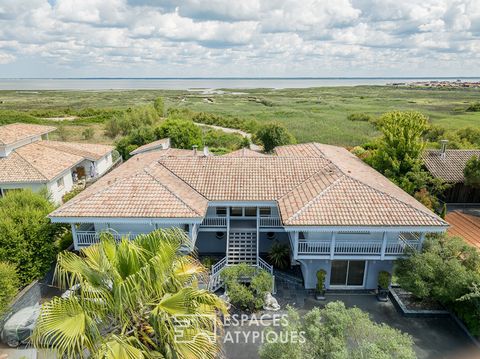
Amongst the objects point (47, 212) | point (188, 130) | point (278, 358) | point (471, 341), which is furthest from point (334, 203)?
point (188, 130)

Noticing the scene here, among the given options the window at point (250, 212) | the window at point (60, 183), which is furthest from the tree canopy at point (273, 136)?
the window at point (60, 183)

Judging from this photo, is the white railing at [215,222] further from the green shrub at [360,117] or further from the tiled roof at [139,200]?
the green shrub at [360,117]

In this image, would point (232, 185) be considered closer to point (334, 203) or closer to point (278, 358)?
point (334, 203)

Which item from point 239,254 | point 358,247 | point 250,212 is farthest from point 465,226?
point 239,254

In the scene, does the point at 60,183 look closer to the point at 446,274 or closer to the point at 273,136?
the point at 273,136

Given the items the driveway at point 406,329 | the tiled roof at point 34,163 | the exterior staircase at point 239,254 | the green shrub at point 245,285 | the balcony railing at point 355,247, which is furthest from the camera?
the tiled roof at point 34,163

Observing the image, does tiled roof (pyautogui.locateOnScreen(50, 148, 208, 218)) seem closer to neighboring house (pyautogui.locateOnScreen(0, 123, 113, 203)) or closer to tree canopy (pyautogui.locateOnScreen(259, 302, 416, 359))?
tree canopy (pyautogui.locateOnScreen(259, 302, 416, 359))
